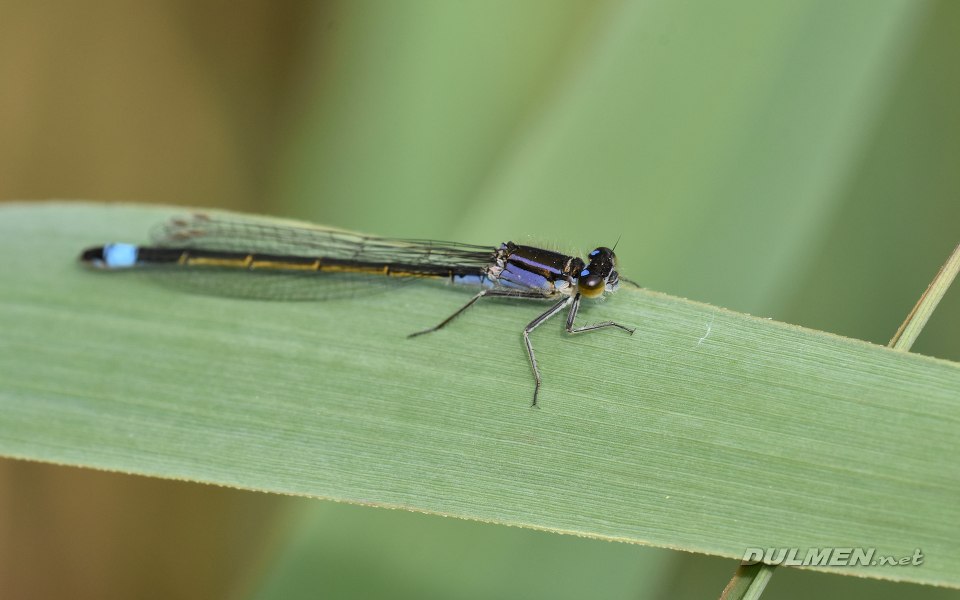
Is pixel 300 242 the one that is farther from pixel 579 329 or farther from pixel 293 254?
pixel 579 329

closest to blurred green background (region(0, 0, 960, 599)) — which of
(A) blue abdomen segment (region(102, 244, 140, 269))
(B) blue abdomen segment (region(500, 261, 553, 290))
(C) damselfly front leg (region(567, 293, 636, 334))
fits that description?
(A) blue abdomen segment (region(102, 244, 140, 269))

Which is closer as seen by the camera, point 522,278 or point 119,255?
point 522,278

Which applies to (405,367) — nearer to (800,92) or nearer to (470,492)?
(470,492)

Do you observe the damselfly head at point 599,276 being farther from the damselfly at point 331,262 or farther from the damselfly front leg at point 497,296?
the damselfly front leg at point 497,296

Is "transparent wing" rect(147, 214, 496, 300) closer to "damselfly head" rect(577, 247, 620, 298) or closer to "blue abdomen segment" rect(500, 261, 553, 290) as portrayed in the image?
"blue abdomen segment" rect(500, 261, 553, 290)

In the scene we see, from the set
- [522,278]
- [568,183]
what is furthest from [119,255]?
[568,183]

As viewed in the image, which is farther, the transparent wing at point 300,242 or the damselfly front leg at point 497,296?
the transparent wing at point 300,242

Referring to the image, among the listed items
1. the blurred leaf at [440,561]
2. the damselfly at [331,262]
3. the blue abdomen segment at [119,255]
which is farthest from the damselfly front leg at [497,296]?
the blue abdomen segment at [119,255]
